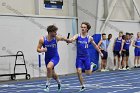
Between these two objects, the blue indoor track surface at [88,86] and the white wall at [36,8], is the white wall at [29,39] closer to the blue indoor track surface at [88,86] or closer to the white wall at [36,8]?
the white wall at [36,8]

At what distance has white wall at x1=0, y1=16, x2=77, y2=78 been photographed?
16163mm

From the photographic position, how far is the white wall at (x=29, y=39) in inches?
636

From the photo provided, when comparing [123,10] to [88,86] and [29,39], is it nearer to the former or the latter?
[29,39]

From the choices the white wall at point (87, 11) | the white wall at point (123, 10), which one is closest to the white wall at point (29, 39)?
the white wall at point (87, 11)

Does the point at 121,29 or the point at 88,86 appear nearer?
the point at 88,86

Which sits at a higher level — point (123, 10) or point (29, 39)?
point (123, 10)

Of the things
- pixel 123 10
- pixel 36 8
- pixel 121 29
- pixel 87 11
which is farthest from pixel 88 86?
pixel 123 10

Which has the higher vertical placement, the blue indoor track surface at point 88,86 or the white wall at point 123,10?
the white wall at point 123,10

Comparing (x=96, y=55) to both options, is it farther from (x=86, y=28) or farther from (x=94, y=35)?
(x=86, y=28)

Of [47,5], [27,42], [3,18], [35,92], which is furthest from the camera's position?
[47,5]

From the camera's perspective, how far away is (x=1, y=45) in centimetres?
1600

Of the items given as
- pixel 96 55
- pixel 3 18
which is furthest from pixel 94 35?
pixel 3 18

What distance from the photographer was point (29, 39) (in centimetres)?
1719

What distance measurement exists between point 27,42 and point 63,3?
3.62m
